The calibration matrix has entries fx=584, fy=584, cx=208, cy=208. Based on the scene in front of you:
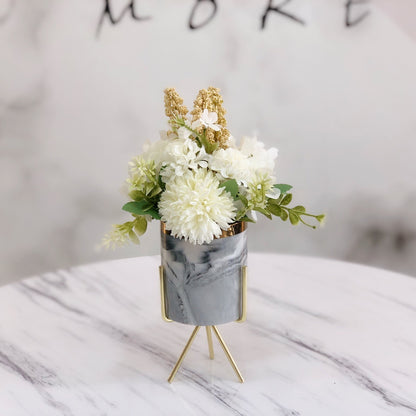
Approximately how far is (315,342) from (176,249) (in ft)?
1.38

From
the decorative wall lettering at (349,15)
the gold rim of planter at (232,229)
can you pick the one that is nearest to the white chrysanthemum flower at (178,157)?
the gold rim of planter at (232,229)

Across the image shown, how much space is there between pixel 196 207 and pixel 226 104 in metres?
1.51

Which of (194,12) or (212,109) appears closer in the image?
(212,109)

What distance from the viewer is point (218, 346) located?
4.12 ft

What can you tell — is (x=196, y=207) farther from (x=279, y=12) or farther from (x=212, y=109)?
(x=279, y=12)

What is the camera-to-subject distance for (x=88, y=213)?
8.25ft

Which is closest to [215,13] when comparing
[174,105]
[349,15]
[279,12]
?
[279,12]

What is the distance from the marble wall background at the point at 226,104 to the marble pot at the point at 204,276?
4.68ft

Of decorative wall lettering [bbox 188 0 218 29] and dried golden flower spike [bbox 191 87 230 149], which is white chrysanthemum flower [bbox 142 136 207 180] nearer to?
dried golden flower spike [bbox 191 87 230 149]

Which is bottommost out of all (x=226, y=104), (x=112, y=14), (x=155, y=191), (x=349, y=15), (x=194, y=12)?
(x=155, y=191)

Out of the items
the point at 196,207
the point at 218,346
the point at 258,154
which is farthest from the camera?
the point at 218,346

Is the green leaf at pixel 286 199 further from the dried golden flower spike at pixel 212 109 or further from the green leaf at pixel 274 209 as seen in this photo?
the dried golden flower spike at pixel 212 109

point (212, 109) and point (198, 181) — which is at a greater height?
point (212, 109)

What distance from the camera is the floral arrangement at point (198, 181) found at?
38.3 inches
